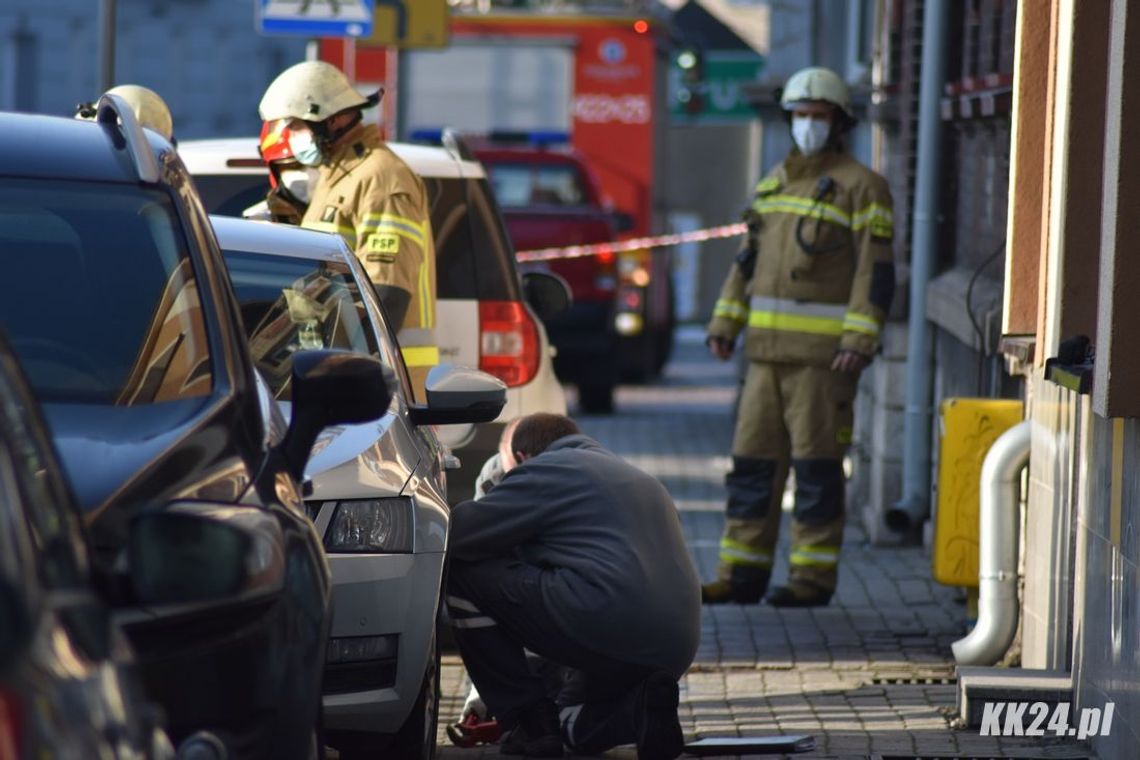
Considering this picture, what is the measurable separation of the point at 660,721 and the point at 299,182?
269cm

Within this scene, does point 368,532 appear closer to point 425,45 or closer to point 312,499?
point 312,499

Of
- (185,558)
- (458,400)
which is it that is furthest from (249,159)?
(185,558)

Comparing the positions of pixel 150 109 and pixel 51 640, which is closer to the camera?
pixel 51 640

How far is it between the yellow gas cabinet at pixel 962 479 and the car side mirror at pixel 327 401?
439cm

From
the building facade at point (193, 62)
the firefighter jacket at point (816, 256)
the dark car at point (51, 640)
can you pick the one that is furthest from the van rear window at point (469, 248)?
the building facade at point (193, 62)

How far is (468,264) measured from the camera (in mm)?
9438

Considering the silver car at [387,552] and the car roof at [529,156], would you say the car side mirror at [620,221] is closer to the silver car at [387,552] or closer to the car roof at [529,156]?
the car roof at [529,156]

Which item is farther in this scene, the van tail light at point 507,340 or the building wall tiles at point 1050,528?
the van tail light at point 507,340

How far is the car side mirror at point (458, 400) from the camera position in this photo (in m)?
6.73

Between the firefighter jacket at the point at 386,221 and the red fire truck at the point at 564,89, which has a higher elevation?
the red fire truck at the point at 564,89

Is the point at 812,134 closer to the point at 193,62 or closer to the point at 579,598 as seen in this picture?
the point at 579,598

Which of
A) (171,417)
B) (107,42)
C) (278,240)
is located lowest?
(171,417)

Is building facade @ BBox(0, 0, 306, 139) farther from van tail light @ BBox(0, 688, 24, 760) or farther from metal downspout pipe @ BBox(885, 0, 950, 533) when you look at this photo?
van tail light @ BBox(0, 688, 24, 760)

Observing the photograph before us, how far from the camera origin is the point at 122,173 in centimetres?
555
